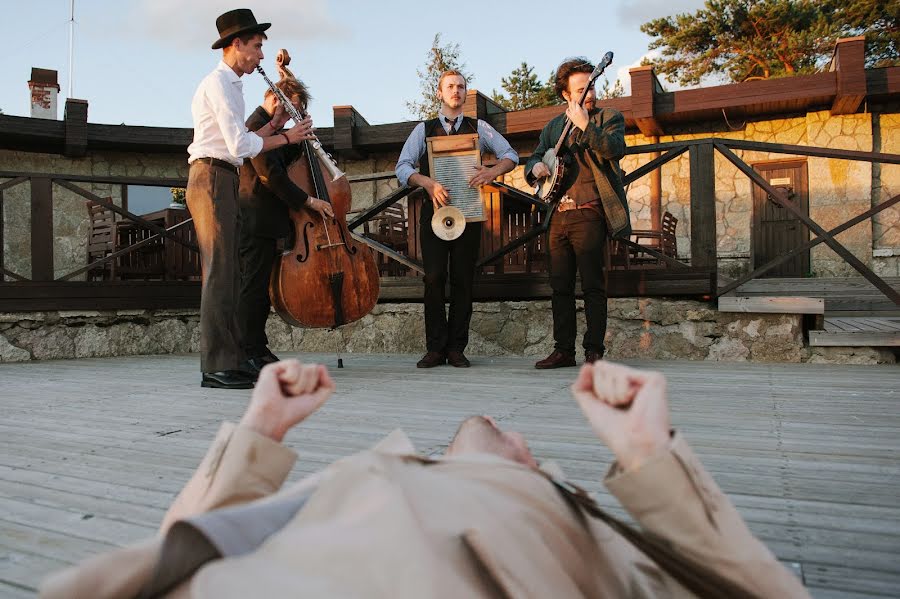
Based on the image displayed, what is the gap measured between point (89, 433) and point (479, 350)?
144 inches

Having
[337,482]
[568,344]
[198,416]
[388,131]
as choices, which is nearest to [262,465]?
[337,482]

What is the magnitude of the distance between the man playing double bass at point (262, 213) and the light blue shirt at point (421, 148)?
705mm

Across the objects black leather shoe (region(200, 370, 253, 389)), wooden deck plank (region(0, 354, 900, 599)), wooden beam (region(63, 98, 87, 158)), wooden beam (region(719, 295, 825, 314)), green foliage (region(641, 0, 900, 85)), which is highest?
green foliage (region(641, 0, 900, 85))

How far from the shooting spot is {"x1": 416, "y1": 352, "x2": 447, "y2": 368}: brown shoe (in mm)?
4777

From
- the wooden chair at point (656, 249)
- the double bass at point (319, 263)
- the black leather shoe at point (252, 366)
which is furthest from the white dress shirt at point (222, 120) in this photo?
the wooden chair at point (656, 249)

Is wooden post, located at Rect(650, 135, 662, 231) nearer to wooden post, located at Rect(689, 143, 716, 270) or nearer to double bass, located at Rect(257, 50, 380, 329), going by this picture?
wooden post, located at Rect(689, 143, 716, 270)

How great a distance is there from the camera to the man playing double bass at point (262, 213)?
13.8ft

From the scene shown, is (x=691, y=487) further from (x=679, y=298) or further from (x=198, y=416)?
(x=679, y=298)

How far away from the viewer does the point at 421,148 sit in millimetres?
4926

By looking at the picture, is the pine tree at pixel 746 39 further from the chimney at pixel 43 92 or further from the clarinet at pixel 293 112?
the clarinet at pixel 293 112

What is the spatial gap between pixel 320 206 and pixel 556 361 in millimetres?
1751

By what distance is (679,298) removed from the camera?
5.28m

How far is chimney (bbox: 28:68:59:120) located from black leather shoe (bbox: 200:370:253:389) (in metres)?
9.59

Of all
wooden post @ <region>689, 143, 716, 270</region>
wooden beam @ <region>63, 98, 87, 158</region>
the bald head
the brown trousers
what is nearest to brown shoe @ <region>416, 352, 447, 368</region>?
the brown trousers
